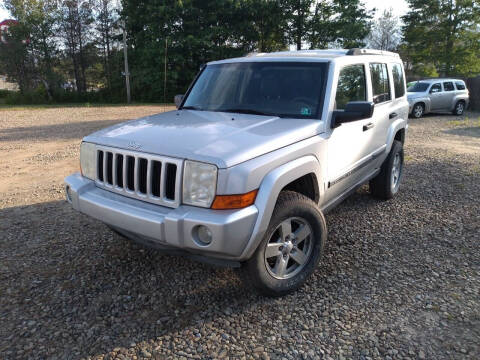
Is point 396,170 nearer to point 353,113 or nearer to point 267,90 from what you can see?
point 353,113

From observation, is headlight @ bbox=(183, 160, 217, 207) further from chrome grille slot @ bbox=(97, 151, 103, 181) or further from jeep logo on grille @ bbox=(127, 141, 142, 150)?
chrome grille slot @ bbox=(97, 151, 103, 181)

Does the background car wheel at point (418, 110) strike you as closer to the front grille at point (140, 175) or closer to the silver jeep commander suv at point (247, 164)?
the silver jeep commander suv at point (247, 164)

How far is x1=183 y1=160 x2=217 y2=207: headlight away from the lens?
237 cm

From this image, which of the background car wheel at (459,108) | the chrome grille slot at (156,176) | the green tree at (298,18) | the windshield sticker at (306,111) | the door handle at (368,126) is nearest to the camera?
the chrome grille slot at (156,176)

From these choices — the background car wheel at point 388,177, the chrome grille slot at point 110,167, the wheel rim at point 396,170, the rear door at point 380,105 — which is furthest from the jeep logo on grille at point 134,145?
the wheel rim at point 396,170

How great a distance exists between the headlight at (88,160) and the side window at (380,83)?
3.14 metres

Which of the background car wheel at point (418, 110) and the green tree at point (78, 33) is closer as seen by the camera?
the background car wheel at point (418, 110)

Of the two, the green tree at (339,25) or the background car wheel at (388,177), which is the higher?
the green tree at (339,25)

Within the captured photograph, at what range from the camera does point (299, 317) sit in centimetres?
274

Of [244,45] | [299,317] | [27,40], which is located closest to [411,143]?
[299,317]

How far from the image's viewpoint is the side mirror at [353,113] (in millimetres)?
3016

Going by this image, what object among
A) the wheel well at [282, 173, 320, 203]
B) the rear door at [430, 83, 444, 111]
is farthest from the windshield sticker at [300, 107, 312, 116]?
the rear door at [430, 83, 444, 111]

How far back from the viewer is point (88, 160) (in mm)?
3111

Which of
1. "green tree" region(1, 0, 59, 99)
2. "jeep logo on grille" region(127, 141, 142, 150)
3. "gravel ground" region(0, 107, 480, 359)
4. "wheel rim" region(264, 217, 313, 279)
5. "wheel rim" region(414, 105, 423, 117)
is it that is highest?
"green tree" region(1, 0, 59, 99)
